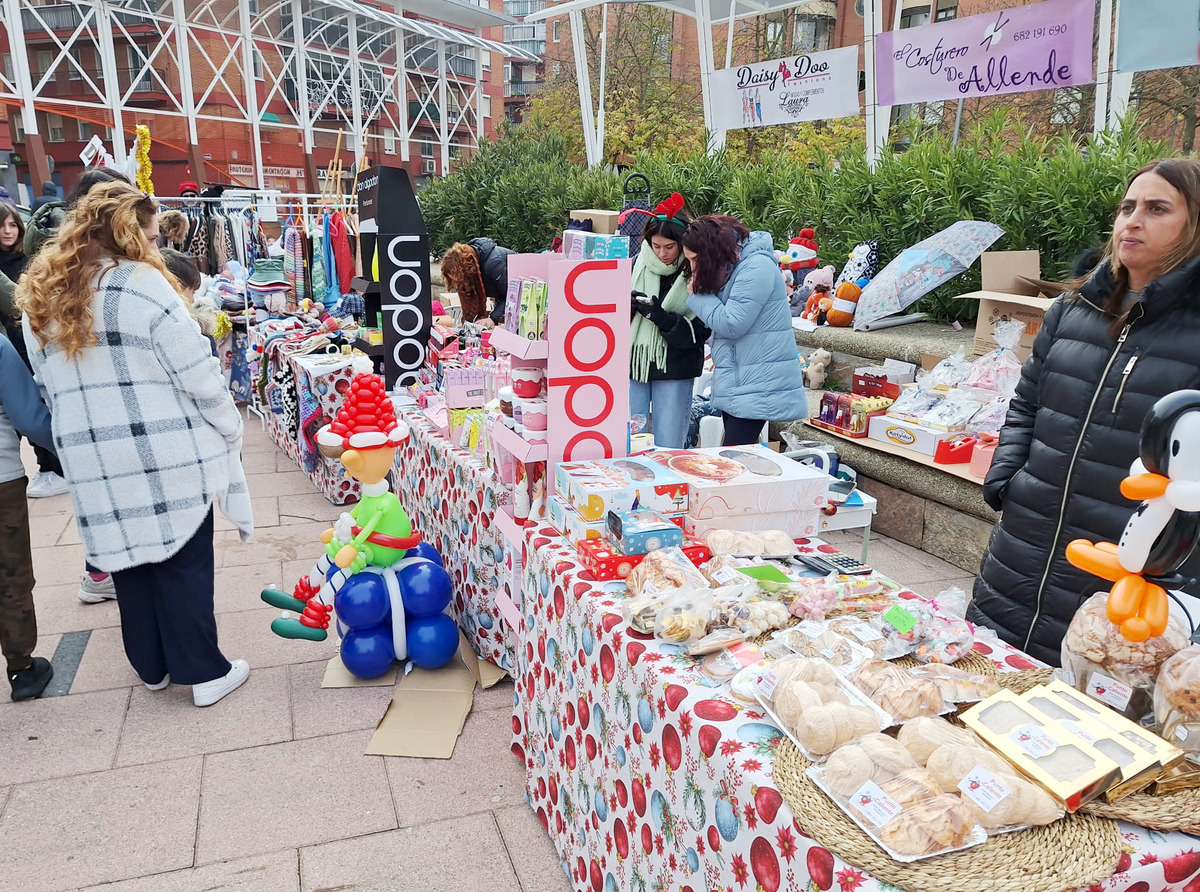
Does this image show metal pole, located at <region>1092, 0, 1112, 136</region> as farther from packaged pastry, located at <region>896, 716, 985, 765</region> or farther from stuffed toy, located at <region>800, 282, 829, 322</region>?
packaged pastry, located at <region>896, 716, 985, 765</region>

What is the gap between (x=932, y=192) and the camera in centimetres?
763

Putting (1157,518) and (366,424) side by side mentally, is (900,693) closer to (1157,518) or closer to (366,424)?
(1157,518)

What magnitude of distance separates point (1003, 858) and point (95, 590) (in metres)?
4.32

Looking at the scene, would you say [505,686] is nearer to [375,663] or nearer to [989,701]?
[375,663]

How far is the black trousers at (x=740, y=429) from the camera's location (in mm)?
4574

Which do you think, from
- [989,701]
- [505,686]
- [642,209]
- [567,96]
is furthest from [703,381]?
[567,96]

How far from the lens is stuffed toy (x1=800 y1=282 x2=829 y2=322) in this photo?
755cm

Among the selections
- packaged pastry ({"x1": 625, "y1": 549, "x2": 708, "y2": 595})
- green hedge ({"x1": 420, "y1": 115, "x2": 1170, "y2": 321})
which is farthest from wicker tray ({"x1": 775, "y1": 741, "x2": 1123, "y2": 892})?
green hedge ({"x1": 420, "y1": 115, "x2": 1170, "y2": 321})

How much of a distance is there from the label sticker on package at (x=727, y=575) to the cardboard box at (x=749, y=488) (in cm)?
41

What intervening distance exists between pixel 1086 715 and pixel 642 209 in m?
4.27

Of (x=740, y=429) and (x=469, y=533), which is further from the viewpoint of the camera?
(x=740, y=429)

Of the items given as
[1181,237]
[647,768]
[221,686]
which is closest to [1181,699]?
[647,768]

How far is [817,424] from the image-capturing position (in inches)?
221

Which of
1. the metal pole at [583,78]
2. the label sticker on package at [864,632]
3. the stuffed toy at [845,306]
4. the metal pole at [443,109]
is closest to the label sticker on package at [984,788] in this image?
the label sticker on package at [864,632]
